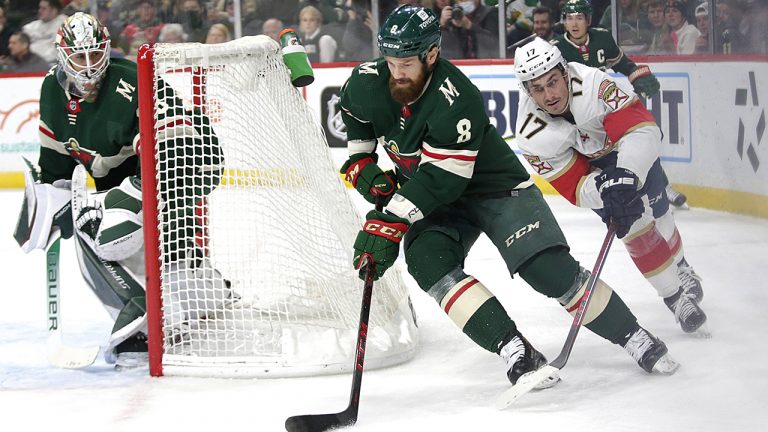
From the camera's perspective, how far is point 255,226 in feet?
10.2

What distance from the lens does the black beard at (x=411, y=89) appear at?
266 cm

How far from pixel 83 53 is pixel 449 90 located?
40.3 inches

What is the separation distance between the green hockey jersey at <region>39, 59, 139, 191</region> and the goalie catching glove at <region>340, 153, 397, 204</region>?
622mm

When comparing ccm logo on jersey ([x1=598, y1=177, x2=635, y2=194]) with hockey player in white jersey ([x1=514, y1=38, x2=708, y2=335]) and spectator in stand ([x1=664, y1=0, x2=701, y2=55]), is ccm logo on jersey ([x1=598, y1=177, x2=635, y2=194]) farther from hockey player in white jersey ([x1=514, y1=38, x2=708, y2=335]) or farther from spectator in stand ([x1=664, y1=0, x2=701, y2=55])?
spectator in stand ([x1=664, y1=0, x2=701, y2=55])

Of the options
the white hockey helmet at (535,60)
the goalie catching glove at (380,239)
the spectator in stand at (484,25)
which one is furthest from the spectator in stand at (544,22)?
the goalie catching glove at (380,239)

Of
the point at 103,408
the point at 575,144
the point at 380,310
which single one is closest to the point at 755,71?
the point at 575,144

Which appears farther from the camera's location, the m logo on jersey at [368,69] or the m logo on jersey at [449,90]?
the m logo on jersey at [368,69]

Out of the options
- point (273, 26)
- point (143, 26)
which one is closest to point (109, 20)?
point (143, 26)

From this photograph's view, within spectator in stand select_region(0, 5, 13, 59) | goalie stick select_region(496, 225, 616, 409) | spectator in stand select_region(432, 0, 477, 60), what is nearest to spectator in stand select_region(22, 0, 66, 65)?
spectator in stand select_region(0, 5, 13, 59)

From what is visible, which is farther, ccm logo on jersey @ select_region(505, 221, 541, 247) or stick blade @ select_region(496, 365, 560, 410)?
ccm logo on jersey @ select_region(505, 221, 541, 247)

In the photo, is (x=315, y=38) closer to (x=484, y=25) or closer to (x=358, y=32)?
(x=358, y=32)

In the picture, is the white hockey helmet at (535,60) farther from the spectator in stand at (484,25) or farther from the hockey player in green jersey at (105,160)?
the spectator in stand at (484,25)

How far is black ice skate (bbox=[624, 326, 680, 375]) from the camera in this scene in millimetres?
2803

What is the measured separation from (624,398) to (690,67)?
3275mm
